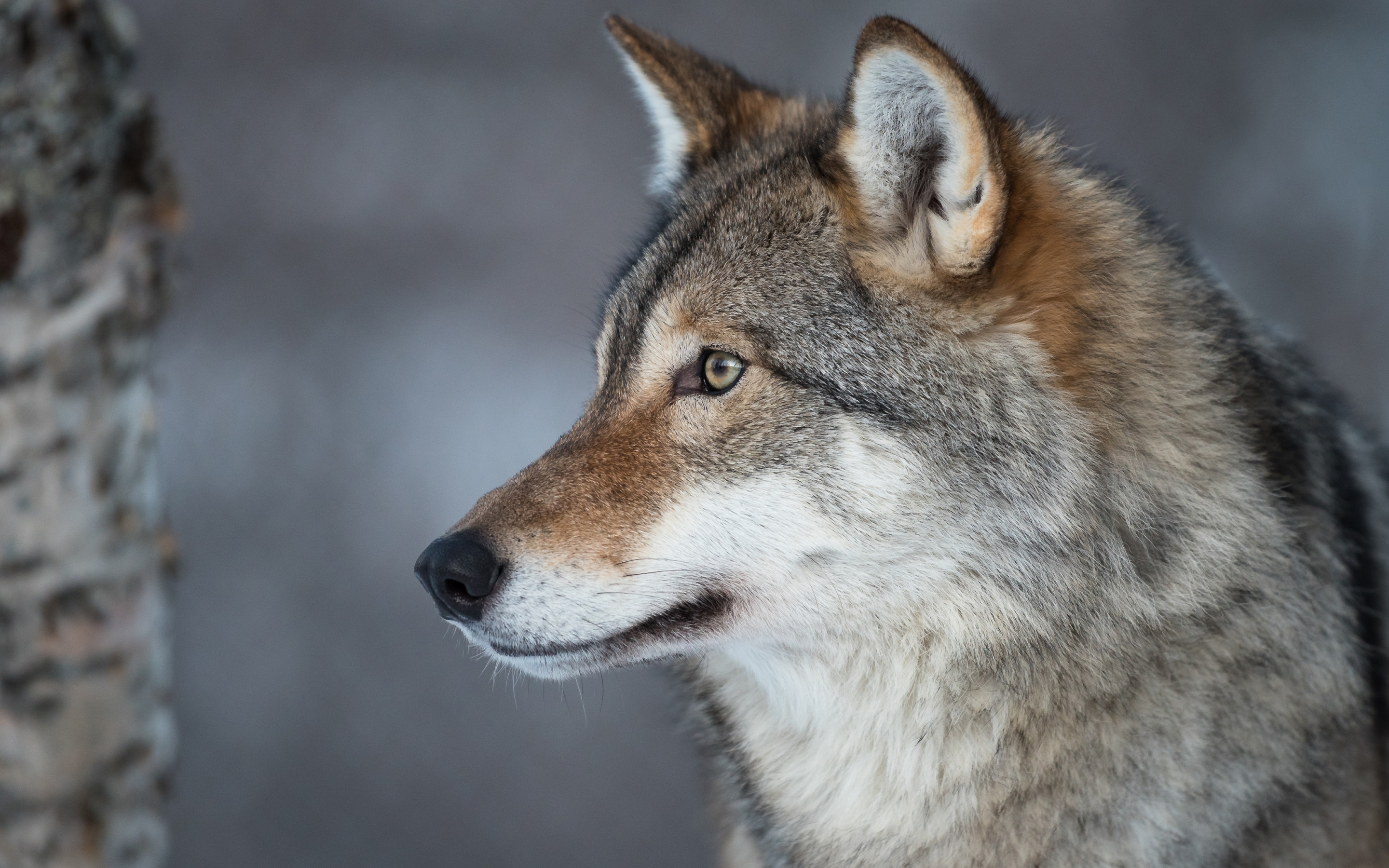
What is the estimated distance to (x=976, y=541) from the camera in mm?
1395

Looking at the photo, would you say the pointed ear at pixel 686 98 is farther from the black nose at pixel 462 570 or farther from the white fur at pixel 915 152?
the black nose at pixel 462 570

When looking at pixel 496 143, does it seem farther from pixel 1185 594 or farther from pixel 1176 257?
pixel 1185 594

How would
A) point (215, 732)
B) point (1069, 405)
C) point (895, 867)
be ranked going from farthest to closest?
point (215, 732), point (895, 867), point (1069, 405)

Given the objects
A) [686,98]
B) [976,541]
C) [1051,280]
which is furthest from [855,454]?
[686,98]

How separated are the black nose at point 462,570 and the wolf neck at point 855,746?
0.39 meters

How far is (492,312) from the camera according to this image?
4.16m

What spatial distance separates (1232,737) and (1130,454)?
41 centimetres

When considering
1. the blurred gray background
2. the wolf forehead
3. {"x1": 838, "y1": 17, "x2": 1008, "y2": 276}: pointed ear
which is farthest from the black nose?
the blurred gray background

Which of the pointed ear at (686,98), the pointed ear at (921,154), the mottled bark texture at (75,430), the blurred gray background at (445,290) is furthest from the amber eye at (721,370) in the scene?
the blurred gray background at (445,290)

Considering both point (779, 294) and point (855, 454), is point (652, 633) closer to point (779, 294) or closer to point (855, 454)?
point (855, 454)

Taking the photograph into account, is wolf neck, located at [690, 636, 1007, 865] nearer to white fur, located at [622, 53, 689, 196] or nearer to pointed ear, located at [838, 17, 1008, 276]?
pointed ear, located at [838, 17, 1008, 276]

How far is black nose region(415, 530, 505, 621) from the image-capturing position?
1.41 m

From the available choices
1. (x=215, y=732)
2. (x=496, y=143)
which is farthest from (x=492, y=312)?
(x=215, y=732)

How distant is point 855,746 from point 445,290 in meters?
3.01
